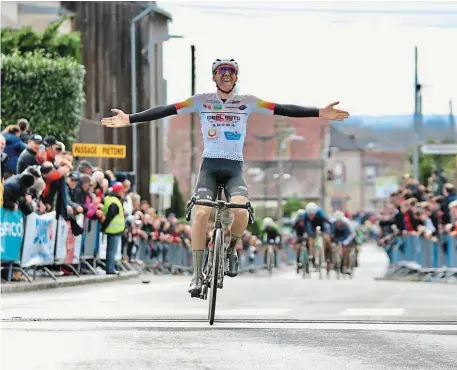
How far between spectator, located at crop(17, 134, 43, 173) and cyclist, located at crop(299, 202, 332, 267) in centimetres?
1371

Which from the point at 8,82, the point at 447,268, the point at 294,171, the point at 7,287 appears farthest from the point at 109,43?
the point at 294,171

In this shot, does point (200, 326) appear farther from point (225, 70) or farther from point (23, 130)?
point (23, 130)

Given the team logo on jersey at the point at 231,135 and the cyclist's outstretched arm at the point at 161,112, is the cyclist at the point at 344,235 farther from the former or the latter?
the team logo on jersey at the point at 231,135

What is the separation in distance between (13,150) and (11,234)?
2557mm

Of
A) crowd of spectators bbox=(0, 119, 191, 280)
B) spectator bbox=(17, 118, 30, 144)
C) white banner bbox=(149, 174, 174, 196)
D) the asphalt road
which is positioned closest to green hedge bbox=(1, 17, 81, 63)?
white banner bbox=(149, 174, 174, 196)

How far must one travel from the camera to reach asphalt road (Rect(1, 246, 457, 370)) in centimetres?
878

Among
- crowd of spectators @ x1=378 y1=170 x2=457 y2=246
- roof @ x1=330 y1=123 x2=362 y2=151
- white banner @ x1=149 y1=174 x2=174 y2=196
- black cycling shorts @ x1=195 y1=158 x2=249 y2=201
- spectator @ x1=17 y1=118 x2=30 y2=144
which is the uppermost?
roof @ x1=330 y1=123 x2=362 y2=151

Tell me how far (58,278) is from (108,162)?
3786 cm

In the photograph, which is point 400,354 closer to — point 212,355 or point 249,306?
point 212,355

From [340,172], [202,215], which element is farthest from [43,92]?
[340,172]

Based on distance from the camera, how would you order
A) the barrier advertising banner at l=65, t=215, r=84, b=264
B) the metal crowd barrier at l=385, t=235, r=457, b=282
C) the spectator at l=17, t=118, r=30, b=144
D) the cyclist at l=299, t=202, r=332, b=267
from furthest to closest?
1. the cyclist at l=299, t=202, r=332, b=267
2. the metal crowd barrier at l=385, t=235, r=457, b=282
3. the barrier advertising banner at l=65, t=215, r=84, b=264
4. the spectator at l=17, t=118, r=30, b=144

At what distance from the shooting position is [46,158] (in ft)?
72.2

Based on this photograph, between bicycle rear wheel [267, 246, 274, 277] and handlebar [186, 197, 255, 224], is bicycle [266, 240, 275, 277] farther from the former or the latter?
handlebar [186, 197, 255, 224]

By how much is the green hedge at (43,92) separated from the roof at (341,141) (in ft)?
489
